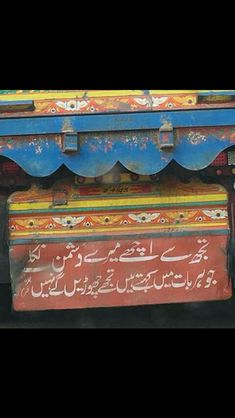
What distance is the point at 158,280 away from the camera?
20.5 feet

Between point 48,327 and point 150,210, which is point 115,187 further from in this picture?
point 48,327

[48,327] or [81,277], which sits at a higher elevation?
[81,277]

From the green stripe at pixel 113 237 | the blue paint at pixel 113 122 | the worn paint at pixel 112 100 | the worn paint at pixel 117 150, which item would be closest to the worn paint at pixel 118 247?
the green stripe at pixel 113 237

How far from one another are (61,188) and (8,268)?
996 millimetres

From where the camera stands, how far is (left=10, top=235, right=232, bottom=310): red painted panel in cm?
619

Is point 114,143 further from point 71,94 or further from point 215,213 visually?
point 215,213

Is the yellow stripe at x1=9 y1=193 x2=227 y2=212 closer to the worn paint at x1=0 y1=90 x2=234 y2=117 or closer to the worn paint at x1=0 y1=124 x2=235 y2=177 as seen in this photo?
the worn paint at x1=0 y1=124 x2=235 y2=177

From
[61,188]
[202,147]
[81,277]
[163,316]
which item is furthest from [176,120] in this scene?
[163,316]

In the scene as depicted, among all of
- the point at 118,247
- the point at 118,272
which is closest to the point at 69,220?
the point at 118,247

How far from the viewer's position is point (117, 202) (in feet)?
20.5

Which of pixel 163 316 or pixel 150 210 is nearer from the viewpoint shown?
pixel 150 210

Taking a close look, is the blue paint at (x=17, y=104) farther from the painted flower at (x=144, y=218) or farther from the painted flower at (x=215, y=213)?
the painted flower at (x=215, y=213)

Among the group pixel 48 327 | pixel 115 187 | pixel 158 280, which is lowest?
pixel 48 327

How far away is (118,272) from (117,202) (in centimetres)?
65
